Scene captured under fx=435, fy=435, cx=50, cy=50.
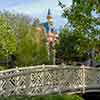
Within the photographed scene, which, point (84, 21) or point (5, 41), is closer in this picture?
point (84, 21)

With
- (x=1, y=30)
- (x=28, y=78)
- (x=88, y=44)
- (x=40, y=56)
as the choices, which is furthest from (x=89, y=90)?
(x=40, y=56)

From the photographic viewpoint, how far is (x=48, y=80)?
2366 centimetres

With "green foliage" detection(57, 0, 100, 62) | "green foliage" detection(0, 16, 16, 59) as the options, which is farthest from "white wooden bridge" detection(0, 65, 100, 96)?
"green foliage" detection(0, 16, 16, 59)

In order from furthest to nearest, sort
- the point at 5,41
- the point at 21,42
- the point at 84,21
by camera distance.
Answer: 1. the point at 21,42
2. the point at 5,41
3. the point at 84,21

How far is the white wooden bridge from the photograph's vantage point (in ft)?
66.2

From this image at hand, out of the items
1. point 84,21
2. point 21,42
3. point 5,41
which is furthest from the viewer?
point 21,42

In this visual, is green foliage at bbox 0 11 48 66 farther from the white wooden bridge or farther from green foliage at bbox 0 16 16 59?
the white wooden bridge

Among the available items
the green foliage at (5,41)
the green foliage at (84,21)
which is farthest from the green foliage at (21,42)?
the green foliage at (84,21)

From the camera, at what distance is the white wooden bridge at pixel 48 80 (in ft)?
66.2

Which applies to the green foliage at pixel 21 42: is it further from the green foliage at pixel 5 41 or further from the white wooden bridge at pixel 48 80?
the white wooden bridge at pixel 48 80

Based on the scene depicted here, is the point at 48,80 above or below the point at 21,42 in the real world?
below

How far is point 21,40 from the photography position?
215 feet

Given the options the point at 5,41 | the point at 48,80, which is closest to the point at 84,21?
the point at 48,80

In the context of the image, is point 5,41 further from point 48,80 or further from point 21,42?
point 48,80
